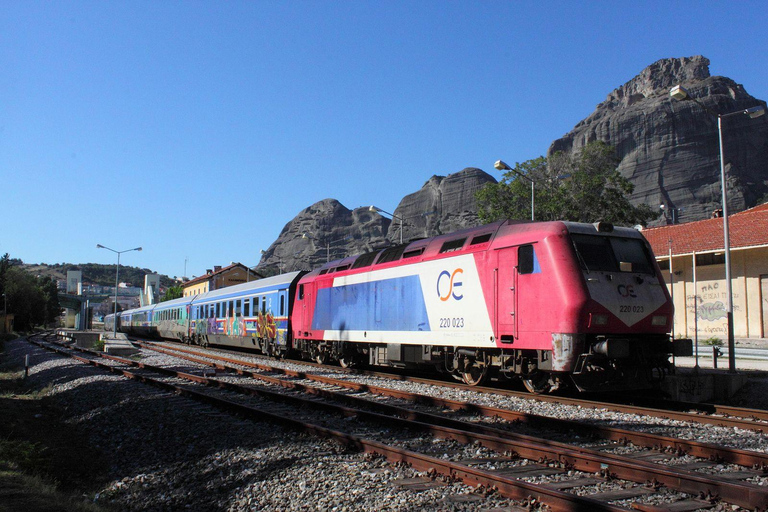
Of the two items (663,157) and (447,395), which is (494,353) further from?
(663,157)

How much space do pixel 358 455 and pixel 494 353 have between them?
588cm

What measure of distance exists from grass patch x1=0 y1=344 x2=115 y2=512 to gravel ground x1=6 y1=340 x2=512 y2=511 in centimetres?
30

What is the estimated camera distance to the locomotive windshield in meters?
10.7

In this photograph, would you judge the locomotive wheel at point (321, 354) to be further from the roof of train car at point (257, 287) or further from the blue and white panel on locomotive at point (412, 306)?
the roof of train car at point (257, 287)

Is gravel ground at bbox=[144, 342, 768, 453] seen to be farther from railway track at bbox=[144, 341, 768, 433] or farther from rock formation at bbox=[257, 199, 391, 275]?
rock formation at bbox=[257, 199, 391, 275]

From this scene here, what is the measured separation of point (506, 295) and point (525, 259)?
89cm

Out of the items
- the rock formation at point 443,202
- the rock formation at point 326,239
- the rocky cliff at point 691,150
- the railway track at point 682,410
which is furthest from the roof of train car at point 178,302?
the rock formation at point 326,239

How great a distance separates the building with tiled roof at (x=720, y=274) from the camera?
26.2 metres

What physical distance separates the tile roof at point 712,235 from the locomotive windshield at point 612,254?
55.2 feet

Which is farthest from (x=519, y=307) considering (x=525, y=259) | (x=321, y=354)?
(x=321, y=354)

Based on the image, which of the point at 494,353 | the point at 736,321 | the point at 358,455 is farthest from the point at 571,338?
the point at 736,321

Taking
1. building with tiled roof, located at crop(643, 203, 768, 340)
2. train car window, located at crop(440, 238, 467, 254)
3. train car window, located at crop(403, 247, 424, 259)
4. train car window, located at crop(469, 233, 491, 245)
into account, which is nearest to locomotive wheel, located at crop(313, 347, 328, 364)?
train car window, located at crop(403, 247, 424, 259)

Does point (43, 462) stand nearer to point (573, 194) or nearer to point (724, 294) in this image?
point (724, 294)

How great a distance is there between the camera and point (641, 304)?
10.7 m
